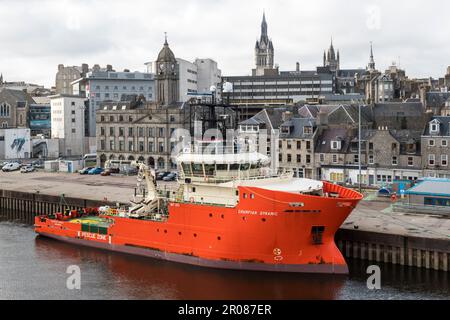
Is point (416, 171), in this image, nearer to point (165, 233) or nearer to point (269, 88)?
point (165, 233)

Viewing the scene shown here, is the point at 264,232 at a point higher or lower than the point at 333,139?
lower

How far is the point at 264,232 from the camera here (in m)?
39.2

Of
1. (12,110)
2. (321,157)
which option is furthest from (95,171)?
(12,110)

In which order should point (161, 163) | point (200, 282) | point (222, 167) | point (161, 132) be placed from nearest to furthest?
point (200, 282)
point (222, 167)
point (161, 163)
point (161, 132)

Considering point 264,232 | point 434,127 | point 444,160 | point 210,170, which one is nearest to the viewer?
point 264,232

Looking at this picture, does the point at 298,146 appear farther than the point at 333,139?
Yes

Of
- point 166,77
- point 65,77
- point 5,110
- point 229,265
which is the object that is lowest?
point 229,265

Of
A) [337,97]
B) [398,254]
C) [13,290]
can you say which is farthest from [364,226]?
[337,97]

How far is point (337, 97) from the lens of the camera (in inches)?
4638

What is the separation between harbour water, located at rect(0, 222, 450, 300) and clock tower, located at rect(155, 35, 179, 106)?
Result: 166ft

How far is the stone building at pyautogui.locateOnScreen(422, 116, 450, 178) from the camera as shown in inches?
2357

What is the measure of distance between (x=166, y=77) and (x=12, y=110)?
39.7 meters

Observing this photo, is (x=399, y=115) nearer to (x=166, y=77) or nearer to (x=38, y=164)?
(x=166, y=77)

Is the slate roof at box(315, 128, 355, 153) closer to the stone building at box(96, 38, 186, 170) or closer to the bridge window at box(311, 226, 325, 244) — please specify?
the stone building at box(96, 38, 186, 170)
